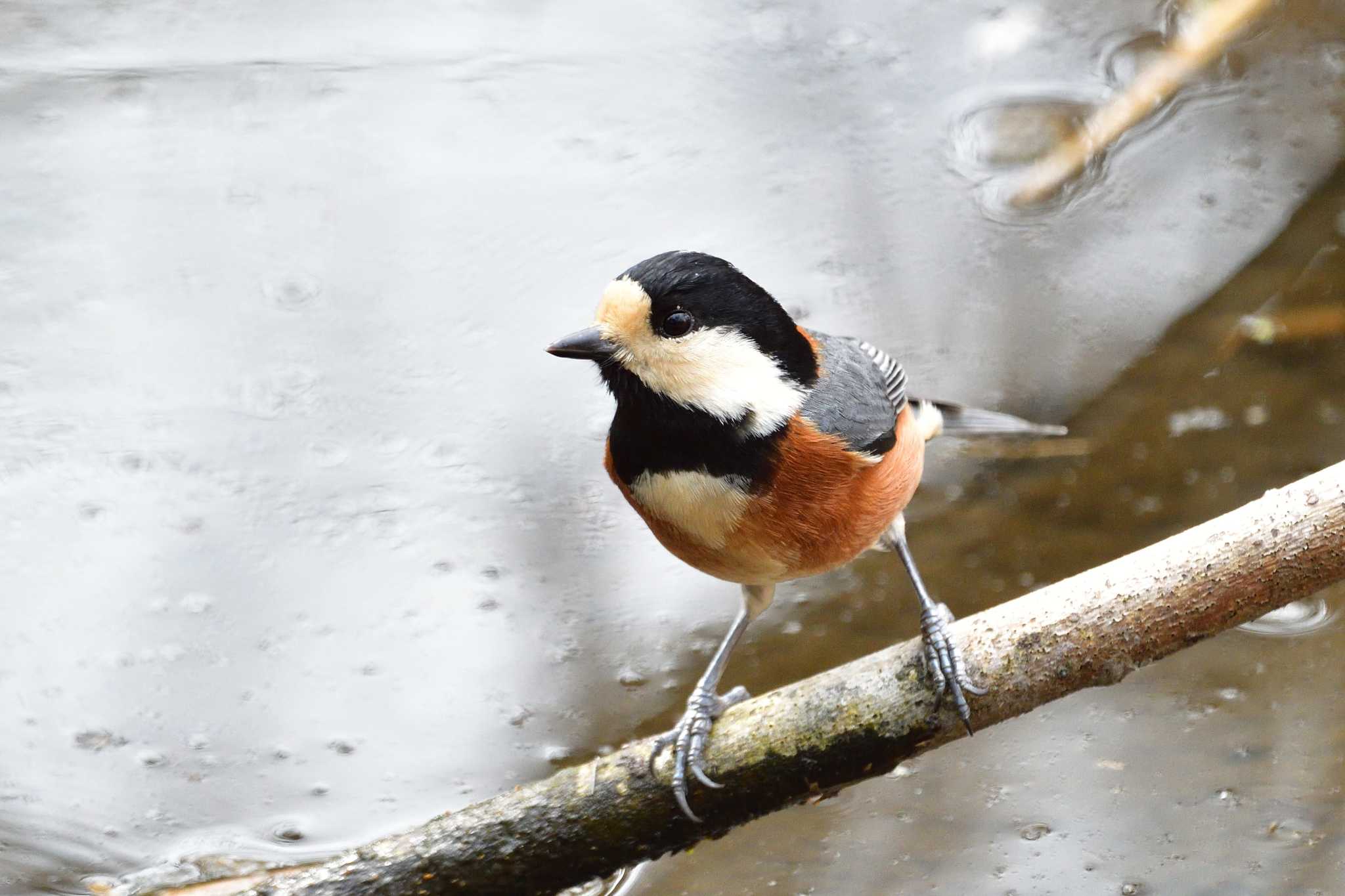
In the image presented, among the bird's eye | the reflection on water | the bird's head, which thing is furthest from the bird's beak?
the reflection on water

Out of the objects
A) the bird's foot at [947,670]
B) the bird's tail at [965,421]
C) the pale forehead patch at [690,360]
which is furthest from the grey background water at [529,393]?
the pale forehead patch at [690,360]

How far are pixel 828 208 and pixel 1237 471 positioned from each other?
2.14 meters

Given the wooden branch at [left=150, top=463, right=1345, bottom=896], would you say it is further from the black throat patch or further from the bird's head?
the bird's head

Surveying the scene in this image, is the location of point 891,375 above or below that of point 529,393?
below

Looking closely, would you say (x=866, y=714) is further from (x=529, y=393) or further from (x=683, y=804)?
(x=529, y=393)

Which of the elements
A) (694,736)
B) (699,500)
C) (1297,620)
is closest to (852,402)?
(699,500)

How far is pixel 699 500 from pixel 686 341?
1.18 feet

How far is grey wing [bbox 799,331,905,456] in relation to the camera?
342 centimetres

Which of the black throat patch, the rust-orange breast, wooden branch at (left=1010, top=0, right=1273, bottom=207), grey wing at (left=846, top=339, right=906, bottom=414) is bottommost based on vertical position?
the rust-orange breast

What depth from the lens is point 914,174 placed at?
6477 mm

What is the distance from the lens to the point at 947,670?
327cm

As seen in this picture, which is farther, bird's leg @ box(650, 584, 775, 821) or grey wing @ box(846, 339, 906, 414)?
grey wing @ box(846, 339, 906, 414)

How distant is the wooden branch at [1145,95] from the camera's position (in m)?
6.38

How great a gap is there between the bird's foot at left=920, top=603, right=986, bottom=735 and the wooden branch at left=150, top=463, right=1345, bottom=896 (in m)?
0.03
